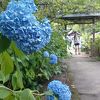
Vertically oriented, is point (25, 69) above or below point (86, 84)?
above

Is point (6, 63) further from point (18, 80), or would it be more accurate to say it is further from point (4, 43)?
point (18, 80)

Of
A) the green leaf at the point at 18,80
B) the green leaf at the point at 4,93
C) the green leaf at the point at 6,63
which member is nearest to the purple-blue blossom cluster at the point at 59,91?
the green leaf at the point at 18,80

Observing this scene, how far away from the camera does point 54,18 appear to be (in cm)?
1070

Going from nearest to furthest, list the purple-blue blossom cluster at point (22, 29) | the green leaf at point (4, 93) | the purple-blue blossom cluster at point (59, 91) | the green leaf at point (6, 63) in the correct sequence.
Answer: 1. the purple-blue blossom cluster at point (22, 29)
2. the green leaf at point (6, 63)
3. the green leaf at point (4, 93)
4. the purple-blue blossom cluster at point (59, 91)

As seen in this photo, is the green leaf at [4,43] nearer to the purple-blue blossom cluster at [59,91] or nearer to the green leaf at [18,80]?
the green leaf at [18,80]

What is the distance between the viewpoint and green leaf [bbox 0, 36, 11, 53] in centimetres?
146

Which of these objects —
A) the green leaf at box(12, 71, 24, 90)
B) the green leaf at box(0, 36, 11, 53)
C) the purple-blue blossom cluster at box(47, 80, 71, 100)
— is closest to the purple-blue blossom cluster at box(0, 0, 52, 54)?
the green leaf at box(0, 36, 11, 53)

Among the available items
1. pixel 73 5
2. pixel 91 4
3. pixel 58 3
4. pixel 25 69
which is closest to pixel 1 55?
pixel 25 69

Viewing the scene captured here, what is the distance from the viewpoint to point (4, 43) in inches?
58.1

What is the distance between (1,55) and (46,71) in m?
6.21

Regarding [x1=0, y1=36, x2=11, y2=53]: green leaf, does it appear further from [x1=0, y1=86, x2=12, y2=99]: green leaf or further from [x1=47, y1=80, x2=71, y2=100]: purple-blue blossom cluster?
[x1=47, y1=80, x2=71, y2=100]: purple-blue blossom cluster

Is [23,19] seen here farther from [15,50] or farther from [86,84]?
[86,84]

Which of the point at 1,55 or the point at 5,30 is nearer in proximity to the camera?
the point at 5,30

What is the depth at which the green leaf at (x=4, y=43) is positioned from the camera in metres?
1.46
